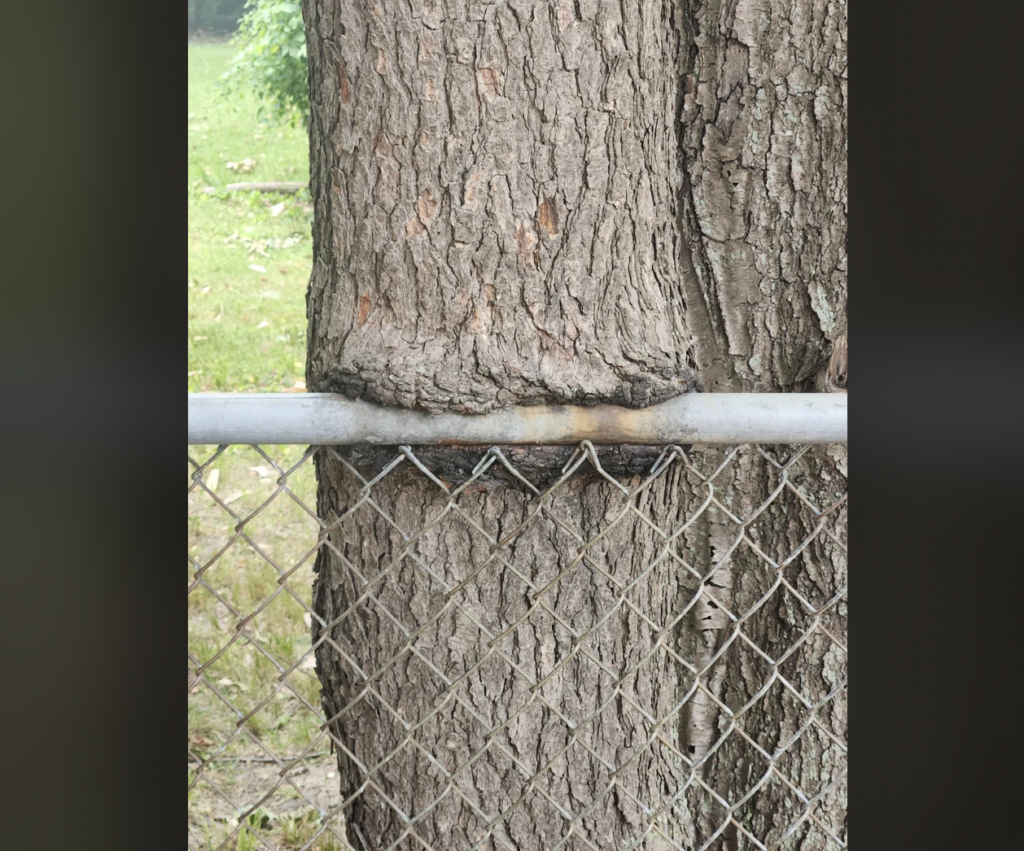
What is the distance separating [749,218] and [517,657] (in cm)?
123

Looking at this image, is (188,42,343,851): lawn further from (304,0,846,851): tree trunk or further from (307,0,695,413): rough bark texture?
(307,0,695,413): rough bark texture

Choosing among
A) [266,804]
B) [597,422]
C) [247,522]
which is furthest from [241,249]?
[597,422]

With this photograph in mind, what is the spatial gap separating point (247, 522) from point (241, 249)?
545 cm

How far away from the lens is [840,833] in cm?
226

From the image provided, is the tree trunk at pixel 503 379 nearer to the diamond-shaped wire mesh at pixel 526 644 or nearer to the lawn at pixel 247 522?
the diamond-shaped wire mesh at pixel 526 644

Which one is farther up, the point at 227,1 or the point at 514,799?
the point at 227,1

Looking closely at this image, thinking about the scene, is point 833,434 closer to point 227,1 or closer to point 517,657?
point 517,657

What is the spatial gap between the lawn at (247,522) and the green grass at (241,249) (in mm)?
12

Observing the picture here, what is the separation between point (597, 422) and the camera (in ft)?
5.36

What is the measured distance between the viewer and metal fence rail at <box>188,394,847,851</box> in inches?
63.8

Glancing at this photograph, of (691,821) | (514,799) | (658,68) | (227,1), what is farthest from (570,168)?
(227,1)

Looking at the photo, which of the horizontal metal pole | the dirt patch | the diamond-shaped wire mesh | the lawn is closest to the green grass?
the lawn

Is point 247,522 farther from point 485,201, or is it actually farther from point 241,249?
point 241,249
